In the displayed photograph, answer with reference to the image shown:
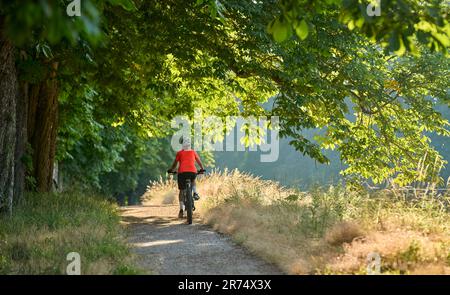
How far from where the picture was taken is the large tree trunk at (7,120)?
1041 centimetres

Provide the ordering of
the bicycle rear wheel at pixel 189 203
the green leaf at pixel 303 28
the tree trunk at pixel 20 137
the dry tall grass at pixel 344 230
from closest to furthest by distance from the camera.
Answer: the green leaf at pixel 303 28 → the dry tall grass at pixel 344 230 → the tree trunk at pixel 20 137 → the bicycle rear wheel at pixel 189 203

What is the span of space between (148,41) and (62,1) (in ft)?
16.2

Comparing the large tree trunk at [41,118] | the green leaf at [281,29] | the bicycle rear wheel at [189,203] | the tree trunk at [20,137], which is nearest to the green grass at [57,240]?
the tree trunk at [20,137]

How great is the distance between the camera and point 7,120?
10.7 meters

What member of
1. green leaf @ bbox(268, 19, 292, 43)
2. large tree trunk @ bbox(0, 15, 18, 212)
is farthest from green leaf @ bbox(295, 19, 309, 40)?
large tree trunk @ bbox(0, 15, 18, 212)

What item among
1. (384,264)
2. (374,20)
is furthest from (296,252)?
(374,20)

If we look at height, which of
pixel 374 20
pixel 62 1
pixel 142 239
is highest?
pixel 62 1

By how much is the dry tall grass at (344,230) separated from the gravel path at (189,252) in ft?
1.01

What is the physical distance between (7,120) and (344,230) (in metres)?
6.55

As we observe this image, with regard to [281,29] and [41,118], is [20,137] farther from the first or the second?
[281,29]

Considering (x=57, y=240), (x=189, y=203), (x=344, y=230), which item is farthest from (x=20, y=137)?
(x=344, y=230)

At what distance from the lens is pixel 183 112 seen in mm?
18312

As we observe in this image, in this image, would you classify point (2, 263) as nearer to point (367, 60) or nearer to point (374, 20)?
point (374, 20)

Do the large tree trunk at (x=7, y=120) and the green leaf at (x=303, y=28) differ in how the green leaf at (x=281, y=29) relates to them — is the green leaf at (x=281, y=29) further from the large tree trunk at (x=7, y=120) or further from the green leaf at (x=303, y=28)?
the large tree trunk at (x=7, y=120)
